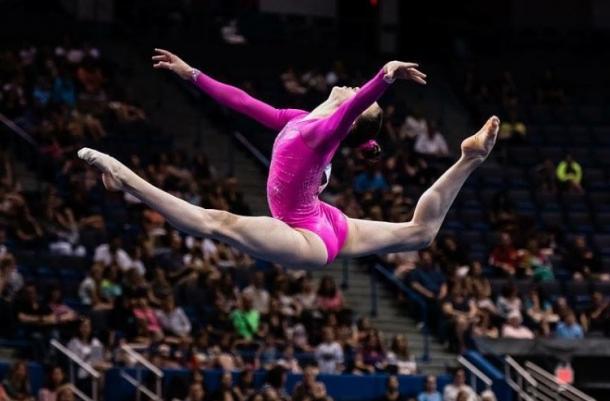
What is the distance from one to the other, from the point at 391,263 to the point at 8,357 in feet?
17.2

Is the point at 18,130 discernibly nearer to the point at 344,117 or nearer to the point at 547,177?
the point at 547,177

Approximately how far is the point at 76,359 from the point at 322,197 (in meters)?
5.20

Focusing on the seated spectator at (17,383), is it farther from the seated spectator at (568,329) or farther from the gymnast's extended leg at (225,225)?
the seated spectator at (568,329)

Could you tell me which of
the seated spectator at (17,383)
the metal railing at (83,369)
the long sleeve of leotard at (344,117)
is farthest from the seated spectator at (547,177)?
the long sleeve of leotard at (344,117)

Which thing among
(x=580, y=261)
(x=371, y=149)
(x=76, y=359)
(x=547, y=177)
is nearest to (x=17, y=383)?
(x=76, y=359)

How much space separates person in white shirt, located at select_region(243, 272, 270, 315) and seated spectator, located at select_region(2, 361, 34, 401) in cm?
313

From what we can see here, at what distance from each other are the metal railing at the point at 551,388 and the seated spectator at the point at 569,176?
14.2ft

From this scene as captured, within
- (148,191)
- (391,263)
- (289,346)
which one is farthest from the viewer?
(391,263)

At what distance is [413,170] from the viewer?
19.0m

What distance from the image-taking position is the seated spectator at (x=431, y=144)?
64.6 ft

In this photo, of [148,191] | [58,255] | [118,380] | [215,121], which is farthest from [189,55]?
[148,191]

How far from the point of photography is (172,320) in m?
14.7

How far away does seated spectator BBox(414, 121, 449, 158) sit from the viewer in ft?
64.6

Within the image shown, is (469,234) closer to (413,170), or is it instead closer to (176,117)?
(413,170)
